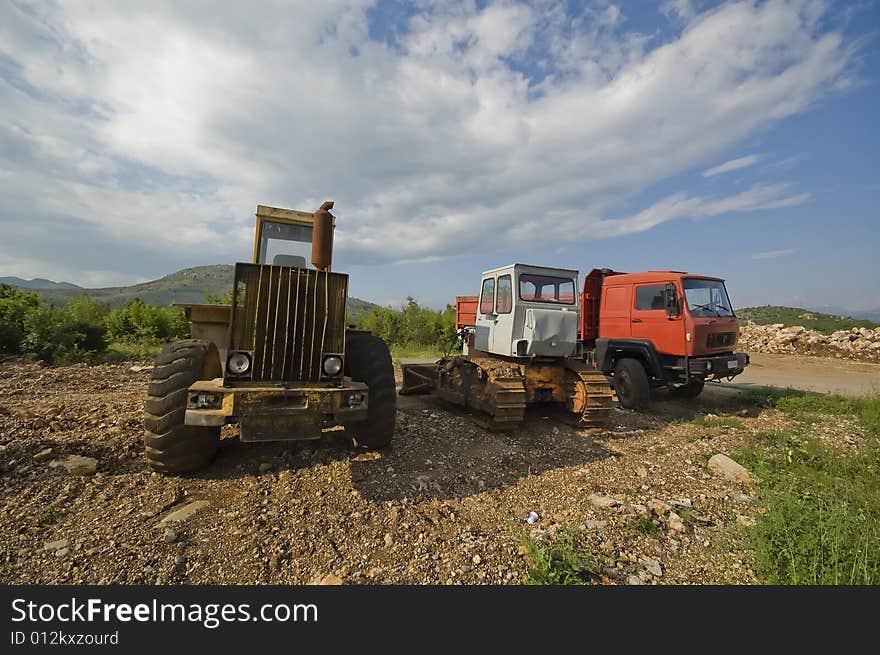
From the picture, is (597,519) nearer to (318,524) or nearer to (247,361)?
(318,524)

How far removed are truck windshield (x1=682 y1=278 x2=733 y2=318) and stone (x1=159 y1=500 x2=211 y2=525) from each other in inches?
313

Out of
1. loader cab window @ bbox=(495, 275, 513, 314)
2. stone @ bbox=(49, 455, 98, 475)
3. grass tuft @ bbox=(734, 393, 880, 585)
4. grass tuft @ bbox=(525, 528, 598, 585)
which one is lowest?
grass tuft @ bbox=(525, 528, 598, 585)

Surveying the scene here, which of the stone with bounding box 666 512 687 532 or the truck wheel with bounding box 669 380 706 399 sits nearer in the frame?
the stone with bounding box 666 512 687 532

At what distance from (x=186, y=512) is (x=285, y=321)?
1669 mm

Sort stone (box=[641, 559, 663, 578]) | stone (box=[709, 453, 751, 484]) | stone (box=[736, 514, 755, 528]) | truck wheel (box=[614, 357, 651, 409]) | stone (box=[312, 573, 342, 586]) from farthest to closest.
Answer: truck wheel (box=[614, 357, 651, 409]) < stone (box=[709, 453, 751, 484]) < stone (box=[736, 514, 755, 528]) < stone (box=[641, 559, 663, 578]) < stone (box=[312, 573, 342, 586])

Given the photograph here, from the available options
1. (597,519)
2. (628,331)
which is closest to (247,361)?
(597,519)

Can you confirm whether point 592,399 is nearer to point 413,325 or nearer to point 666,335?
point 666,335

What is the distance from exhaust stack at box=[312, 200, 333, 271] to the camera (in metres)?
3.99

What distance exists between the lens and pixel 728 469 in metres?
4.70

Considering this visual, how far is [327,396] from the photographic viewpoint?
3.39m

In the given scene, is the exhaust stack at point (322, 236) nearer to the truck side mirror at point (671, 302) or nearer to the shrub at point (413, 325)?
the truck side mirror at point (671, 302)

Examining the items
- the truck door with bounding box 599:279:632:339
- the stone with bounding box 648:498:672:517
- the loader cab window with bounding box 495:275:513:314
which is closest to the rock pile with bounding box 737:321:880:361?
the truck door with bounding box 599:279:632:339

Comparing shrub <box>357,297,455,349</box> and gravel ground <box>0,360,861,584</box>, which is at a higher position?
shrub <box>357,297,455,349</box>

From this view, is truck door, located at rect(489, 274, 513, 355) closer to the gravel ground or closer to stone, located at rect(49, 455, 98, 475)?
the gravel ground
